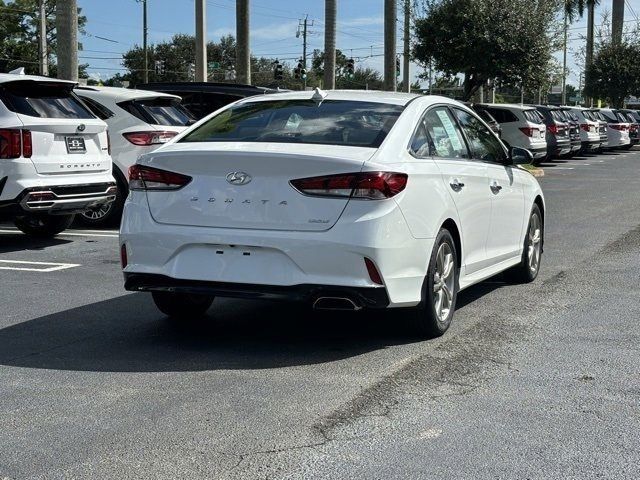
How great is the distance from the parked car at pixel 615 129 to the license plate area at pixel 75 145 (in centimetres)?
3225

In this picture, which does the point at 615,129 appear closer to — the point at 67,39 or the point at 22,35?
the point at 67,39

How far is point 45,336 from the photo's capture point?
21.2 ft

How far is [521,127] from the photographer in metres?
26.7

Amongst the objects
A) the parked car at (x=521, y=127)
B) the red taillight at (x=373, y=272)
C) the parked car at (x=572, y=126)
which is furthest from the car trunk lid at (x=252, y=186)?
the parked car at (x=572, y=126)

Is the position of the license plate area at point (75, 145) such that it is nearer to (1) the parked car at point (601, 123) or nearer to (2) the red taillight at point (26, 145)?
(2) the red taillight at point (26, 145)

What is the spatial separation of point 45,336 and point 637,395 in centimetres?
376

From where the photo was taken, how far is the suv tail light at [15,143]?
9797 mm

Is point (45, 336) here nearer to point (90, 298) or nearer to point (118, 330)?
point (118, 330)

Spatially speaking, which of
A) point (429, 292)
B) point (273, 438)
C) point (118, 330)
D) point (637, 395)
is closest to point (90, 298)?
point (118, 330)

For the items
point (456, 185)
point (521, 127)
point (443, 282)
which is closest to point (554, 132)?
point (521, 127)

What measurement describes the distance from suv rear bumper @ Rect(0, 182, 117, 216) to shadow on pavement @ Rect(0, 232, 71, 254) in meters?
0.59

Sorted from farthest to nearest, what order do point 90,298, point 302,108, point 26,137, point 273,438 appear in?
point 26,137
point 90,298
point 302,108
point 273,438

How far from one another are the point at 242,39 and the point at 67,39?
32.9 feet

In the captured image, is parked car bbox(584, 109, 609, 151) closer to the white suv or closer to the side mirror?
the white suv
